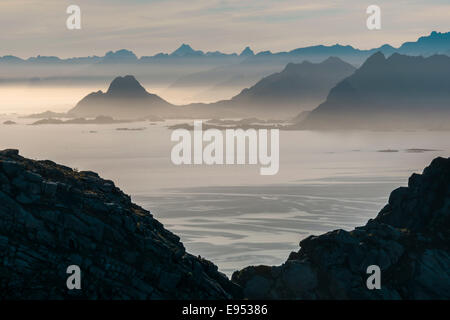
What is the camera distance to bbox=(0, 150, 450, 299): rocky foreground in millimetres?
56656

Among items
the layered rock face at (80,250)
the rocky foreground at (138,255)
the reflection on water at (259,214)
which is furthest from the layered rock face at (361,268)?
the reflection on water at (259,214)

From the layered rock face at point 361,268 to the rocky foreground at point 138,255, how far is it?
2.8 inches

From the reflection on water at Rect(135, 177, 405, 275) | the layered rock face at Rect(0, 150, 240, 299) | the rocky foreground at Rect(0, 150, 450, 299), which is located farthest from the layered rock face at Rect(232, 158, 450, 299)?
the reflection on water at Rect(135, 177, 405, 275)

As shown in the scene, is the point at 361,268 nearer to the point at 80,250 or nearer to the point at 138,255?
the point at 138,255

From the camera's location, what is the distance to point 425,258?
64.6 metres

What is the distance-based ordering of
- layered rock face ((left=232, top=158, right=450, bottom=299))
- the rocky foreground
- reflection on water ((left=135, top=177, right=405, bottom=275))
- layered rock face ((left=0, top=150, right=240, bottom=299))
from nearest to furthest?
layered rock face ((left=0, top=150, right=240, bottom=299)) → the rocky foreground → layered rock face ((left=232, top=158, right=450, bottom=299)) → reflection on water ((left=135, top=177, right=405, bottom=275))

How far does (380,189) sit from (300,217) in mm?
47148

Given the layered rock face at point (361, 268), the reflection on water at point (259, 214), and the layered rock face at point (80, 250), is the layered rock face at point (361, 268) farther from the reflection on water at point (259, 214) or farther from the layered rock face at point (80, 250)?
the reflection on water at point (259, 214)

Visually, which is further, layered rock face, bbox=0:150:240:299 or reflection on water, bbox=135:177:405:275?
reflection on water, bbox=135:177:405:275

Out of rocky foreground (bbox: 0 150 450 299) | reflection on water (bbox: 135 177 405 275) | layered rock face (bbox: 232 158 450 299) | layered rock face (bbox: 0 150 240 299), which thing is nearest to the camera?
layered rock face (bbox: 0 150 240 299)

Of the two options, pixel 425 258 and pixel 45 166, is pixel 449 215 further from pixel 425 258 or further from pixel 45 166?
pixel 45 166

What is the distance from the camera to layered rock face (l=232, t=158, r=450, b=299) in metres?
62.5

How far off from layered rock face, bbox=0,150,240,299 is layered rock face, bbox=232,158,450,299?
4.04 metres

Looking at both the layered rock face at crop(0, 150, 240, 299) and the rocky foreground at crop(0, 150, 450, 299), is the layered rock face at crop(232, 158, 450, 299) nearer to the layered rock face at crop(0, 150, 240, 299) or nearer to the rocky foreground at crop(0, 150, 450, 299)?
the rocky foreground at crop(0, 150, 450, 299)
